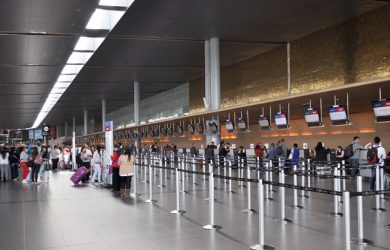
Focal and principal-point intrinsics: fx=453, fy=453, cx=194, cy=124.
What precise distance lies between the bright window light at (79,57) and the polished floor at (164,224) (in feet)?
31.0

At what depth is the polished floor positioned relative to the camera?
685 cm

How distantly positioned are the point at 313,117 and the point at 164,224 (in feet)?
27.4

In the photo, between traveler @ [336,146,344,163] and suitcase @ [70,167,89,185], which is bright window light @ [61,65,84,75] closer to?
suitcase @ [70,167,89,185]

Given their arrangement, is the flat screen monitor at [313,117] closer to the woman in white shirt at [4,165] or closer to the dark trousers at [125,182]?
the dark trousers at [125,182]

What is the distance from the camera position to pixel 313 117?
49.5 feet

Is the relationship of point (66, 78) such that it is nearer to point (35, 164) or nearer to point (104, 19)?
point (35, 164)

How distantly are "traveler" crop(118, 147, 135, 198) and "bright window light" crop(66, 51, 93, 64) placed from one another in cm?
886

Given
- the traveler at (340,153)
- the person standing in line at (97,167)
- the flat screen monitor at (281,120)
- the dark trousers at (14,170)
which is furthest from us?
the dark trousers at (14,170)

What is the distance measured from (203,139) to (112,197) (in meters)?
20.0

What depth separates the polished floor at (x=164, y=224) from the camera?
685 cm

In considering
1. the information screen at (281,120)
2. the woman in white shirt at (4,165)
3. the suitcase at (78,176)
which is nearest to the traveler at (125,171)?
the suitcase at (78,176)

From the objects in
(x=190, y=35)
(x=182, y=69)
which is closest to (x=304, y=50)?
(x=190, y=35)

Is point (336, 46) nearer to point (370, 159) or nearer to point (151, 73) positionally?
point (370, 159)

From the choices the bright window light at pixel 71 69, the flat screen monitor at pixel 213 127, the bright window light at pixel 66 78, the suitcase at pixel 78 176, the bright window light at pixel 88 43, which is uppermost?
the bright window light at pixel 88 43
